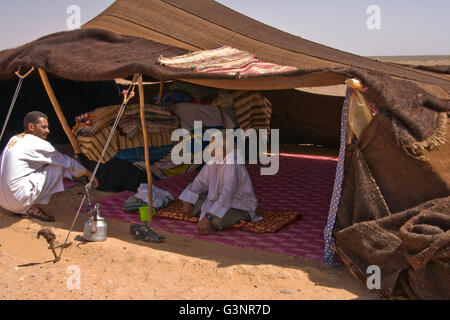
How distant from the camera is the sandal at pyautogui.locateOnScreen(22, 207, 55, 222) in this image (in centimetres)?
470

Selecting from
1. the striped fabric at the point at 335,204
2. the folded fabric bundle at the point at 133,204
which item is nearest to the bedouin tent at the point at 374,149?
the striped fabric at the point at 335,204

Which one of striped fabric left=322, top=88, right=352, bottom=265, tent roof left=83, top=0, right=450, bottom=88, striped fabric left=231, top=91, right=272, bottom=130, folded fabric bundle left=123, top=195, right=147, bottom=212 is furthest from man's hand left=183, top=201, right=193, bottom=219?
striped fabric left=231, top=91, right=272, bottom=130

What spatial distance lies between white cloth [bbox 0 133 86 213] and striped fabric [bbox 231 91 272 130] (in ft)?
8.61

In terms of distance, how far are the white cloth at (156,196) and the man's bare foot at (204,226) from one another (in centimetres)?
89

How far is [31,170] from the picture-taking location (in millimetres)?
4625

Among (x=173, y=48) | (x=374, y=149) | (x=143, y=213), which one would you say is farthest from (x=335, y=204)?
(x=173, y=48)

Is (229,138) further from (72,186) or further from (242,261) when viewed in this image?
(72,186)

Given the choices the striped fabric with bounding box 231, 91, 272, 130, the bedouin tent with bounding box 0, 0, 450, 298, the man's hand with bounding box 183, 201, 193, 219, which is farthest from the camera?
the striped fabric with bounding box 231, 91, 272, 130

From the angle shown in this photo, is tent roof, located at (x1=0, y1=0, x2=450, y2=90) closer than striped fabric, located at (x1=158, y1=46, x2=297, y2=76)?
No

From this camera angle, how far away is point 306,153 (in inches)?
352

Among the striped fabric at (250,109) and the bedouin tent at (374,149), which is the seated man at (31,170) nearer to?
the bedouin tent at (374,149)

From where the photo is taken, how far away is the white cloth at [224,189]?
4.30 meters

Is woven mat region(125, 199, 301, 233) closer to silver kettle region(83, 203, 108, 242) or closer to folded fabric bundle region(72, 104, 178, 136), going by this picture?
silver kettle region(83, 203, 108, 242)
